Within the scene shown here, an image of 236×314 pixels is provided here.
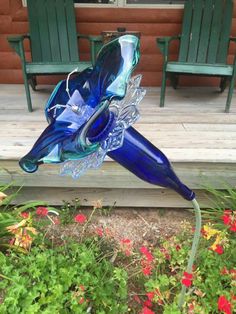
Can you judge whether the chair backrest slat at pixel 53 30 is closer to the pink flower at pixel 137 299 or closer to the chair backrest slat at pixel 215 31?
the chair backrest slat at pixel 215 31

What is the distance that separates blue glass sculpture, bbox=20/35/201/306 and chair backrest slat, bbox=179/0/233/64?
2615 mm

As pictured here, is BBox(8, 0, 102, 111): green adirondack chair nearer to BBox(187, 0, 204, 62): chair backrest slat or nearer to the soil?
BBox(187, 0, 204, 62): chair backrest slat

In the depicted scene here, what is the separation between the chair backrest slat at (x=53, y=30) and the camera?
10.5 feet

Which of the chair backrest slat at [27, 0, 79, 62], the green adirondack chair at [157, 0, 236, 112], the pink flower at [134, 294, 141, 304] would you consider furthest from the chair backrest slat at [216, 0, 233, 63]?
the pink flower at [134, 294, 141, 304]

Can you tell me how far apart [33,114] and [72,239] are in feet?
4.32

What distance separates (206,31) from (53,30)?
1432 millimetres

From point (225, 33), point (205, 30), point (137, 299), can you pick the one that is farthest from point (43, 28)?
point (137, 299)

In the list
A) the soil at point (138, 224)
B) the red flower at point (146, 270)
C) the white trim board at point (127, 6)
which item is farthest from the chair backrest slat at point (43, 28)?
the red flower at point (146, 270)

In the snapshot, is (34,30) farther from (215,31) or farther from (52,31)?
(215,31)

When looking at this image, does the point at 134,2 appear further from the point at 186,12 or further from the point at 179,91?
the point at 179,91

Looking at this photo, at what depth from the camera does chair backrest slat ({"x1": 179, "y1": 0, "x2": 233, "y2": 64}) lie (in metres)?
3.19

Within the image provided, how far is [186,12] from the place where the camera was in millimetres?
3258

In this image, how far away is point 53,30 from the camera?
10.6ft

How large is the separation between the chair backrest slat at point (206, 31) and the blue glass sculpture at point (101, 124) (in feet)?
8.58
